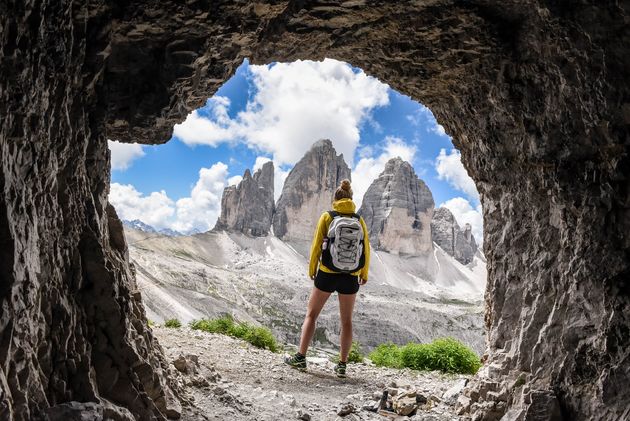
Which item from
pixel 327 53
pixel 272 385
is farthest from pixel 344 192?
pixel 272 385

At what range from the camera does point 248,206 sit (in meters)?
125

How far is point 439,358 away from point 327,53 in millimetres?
6939

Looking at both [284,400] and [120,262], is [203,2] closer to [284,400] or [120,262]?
[120,262]

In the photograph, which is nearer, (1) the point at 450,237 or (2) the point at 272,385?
(2) the point at 272,385

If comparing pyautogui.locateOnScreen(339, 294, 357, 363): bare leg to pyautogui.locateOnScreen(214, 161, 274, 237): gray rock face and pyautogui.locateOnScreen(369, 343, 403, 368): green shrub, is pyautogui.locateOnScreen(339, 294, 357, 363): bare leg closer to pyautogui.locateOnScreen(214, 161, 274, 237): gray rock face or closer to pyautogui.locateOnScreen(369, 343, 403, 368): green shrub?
pyautogui.locateOnScreen(369, 343, 403, 368): green shrub

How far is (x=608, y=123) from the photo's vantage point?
379cm

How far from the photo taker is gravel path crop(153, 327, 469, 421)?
5.42 meters

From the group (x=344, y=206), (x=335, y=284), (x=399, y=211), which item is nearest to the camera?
(x=335, y=284)

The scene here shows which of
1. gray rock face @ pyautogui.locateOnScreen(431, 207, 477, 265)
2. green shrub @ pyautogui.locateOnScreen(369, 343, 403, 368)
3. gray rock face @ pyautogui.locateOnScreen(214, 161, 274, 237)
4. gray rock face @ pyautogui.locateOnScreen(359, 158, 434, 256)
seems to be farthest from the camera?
gray rock face @ pyautogui.locateOnScreen(431, 207, 477, 265)

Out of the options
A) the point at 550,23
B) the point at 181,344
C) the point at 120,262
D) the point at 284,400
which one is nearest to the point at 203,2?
the point at 120,262

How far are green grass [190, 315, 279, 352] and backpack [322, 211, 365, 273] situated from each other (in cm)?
374

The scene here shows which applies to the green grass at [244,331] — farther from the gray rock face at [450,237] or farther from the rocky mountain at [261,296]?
the gray rock face at [450,237]

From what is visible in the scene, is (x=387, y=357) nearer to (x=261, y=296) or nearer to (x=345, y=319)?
(x=345, y=319)

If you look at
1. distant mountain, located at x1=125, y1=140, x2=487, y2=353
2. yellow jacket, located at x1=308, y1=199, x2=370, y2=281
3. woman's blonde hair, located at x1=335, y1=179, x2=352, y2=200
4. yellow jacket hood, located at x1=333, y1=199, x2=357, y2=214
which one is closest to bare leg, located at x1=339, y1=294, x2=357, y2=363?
yellow jacket, located at x1=308, y1=199, x2=370, y2=281
